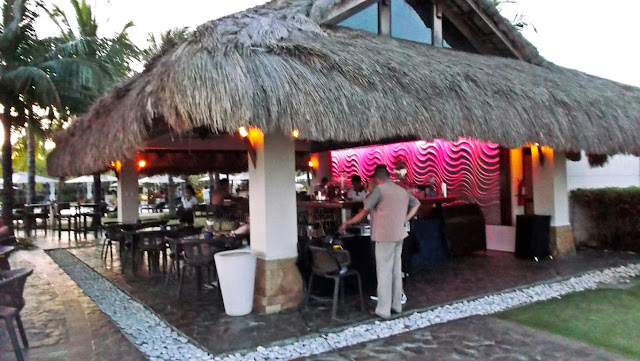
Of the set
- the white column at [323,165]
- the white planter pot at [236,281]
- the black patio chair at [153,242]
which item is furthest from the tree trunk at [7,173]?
the white planter pot at [236,281]

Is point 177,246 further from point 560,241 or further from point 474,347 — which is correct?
point 560,241

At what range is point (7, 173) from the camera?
12711 mm

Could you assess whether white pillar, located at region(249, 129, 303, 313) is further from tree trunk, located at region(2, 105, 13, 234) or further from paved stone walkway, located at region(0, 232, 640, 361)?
tree trunk, located at region(2, 105, 13, 234)

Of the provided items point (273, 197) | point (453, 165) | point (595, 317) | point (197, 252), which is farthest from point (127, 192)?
point (595, 317)

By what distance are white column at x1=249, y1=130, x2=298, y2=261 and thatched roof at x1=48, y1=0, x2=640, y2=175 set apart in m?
0.40

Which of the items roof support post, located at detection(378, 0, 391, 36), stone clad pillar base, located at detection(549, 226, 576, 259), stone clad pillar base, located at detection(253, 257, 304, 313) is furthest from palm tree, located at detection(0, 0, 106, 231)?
stone clad pillar base, located at detection(549, 226, 576, 259)

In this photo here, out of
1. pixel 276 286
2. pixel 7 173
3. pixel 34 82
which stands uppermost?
pixel 34 82

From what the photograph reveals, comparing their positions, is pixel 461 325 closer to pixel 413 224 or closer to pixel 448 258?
pixel 413 224

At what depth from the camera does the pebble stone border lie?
4.66m

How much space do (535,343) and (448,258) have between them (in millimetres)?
4249

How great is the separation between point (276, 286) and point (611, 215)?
25.4 feet

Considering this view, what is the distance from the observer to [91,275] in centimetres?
868

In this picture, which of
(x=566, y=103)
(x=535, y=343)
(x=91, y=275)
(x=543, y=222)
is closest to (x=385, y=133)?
(x=535, y=343)

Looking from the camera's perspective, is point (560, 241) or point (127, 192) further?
point (127, 192)
